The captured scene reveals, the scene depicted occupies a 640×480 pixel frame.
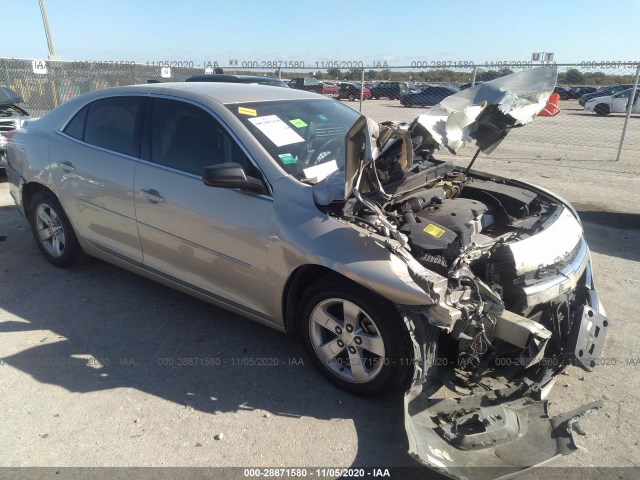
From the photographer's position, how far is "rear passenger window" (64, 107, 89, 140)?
430 cm

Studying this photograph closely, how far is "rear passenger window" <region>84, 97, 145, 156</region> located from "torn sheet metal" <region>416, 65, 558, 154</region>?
7.30 ft

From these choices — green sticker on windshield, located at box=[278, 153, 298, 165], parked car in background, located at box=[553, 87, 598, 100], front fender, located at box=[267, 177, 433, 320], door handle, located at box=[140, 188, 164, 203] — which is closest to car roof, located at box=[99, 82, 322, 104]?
green sticker on windshield, located at box=[278, 153, 298, 165]

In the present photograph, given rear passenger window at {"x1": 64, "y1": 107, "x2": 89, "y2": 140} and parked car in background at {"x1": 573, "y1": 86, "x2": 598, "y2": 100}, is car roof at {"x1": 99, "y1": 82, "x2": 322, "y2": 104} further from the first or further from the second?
parked car in background at {"x1": 573, "y1": 86, "x2": 598, "y2": 100}

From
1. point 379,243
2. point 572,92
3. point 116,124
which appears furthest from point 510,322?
point 572,92

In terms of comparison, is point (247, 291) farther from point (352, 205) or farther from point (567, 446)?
point (567, 446)

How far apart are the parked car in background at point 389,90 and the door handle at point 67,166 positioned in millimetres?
18566

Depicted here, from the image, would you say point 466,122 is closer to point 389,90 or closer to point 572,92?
point 389,90

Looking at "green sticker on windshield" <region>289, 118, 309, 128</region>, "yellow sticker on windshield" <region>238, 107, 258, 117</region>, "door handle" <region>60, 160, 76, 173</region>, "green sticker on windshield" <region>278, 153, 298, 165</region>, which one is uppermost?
"yellow sticker on windshield" <region>238, 107, 258, 117</region>

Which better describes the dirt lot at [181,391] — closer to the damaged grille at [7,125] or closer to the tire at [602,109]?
the damaged grille at [7,125]

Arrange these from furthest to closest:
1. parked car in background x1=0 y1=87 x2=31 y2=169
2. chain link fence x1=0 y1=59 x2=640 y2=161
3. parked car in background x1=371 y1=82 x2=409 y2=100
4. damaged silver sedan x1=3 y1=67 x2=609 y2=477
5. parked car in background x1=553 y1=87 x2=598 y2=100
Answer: parked car in background x1=553 y1=87 x2=598 y2=100 → parked car in background x1=371 y1=82 x2=409 y2=100 → chain link fence x1=0 y1=59 x2=640 y2=161 → parked car in background x1=0 y1=87 x2=31 y2=169 → damaged silver sedan x1=3 y1=67 x2=609 y2=477

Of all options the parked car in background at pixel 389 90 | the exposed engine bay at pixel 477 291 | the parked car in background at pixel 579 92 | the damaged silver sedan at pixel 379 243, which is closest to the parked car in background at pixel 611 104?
the parked car in background at pixel 579 92

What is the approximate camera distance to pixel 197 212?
333 cm

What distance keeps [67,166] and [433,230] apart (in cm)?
321

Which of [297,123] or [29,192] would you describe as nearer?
[297,123]
